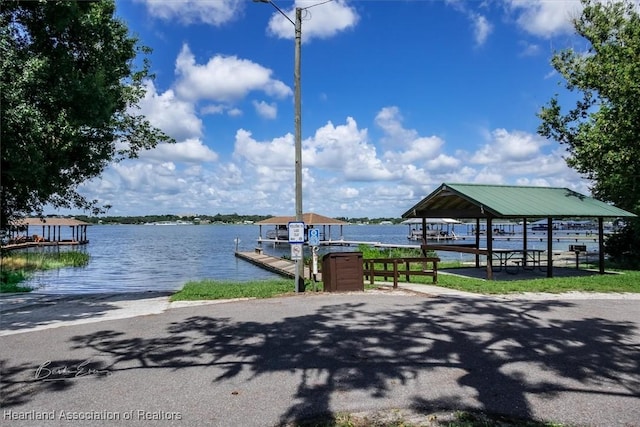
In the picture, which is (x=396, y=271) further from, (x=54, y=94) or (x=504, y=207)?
(x=54, y=94)

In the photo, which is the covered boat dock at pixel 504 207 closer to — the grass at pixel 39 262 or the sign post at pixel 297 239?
the sign post at pixel 297 239

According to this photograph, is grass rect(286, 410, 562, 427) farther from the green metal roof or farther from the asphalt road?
the green metal roof

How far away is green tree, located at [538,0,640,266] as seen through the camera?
17219 millimetres

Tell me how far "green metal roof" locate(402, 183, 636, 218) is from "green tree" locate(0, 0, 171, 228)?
1080 centimetres

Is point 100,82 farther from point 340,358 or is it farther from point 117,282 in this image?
point 117,282

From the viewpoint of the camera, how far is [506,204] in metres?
15.2

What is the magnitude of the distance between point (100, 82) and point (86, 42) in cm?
181

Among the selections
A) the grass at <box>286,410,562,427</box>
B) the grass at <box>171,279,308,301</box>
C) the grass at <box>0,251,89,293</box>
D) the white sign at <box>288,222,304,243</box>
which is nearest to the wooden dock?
the grass at <box>171,279,308,301</box>

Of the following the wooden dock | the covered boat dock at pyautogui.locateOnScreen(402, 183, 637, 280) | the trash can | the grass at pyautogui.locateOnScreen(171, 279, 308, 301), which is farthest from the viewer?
the wooden dock

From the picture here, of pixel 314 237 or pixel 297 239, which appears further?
pixel 314 237

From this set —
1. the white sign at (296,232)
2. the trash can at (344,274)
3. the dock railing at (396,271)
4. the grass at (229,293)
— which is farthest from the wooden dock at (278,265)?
the white sign at (296,232)

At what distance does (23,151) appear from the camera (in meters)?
9.45

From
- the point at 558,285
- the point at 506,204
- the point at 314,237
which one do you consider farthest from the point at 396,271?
the point at 506,204

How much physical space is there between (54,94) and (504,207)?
41.1 ft
